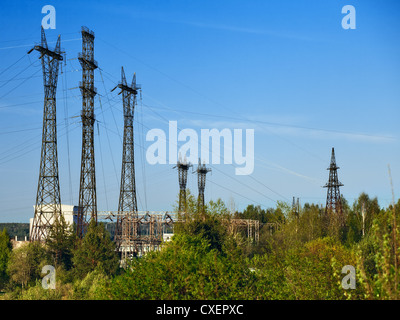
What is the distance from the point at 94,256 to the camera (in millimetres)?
54562

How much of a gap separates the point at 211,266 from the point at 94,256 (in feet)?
105

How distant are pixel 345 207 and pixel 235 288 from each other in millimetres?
96859

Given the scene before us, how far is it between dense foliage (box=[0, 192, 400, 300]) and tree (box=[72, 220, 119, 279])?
12 centimetres

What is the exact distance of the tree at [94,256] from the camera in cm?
5406

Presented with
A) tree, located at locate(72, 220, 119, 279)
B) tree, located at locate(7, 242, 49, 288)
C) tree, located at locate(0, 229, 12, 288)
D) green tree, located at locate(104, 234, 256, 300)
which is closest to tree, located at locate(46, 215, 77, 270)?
tree, located at locate(7, 242, 49, 288)

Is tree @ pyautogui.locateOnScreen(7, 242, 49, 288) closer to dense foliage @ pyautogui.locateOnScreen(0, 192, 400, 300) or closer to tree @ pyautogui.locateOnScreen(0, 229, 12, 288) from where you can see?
dense foliage @ pyautogui.locateOnScreen(0, 192, 400, 300)

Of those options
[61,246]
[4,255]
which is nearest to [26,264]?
[61,246]

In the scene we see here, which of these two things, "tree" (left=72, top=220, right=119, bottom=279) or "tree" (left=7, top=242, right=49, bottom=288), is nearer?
"tree" (left=72, top=220, right=119, bottom=279)

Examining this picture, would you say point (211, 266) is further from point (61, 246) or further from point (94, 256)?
point (61, 246)

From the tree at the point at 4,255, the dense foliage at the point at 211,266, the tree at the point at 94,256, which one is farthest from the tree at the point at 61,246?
the tree at the point at 4,255

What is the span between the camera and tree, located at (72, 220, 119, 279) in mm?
54062

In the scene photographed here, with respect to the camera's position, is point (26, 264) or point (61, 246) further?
point (61, 246)
